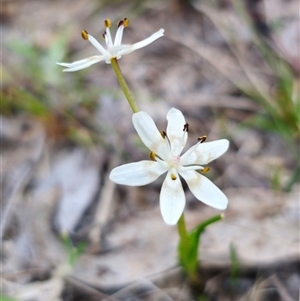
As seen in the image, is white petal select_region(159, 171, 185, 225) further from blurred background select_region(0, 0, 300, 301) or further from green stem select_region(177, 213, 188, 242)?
blurred background select_region(0, 0, 300, 301)

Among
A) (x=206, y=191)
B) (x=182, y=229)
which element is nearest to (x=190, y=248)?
(x=182, y=229)

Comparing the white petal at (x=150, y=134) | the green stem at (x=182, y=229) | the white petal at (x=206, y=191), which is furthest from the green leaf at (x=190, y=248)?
the white petal at (x=150, y=134)

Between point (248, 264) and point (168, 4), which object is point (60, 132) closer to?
point (248, 264)

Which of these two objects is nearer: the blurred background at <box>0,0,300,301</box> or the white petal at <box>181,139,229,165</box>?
the white petal at <box>181,139,229,165</box>

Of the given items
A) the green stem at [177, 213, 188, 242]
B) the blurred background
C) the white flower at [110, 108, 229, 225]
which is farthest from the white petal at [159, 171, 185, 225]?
the blurred background

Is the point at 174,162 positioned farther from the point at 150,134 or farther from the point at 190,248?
the point at 190,248

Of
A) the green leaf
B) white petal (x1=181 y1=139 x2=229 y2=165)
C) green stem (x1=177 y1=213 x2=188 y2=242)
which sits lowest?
the green leaf

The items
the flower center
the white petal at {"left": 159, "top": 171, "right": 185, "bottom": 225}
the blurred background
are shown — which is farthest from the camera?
the blurred background

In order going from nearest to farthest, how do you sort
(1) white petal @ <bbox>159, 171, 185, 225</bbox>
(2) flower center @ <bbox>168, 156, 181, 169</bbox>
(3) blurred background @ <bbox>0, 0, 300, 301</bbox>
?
(1) white petal @ <bbox>159, 171, 185, 225</bbox> < (2) flower center @ <bbox>168, 156, 181, 169</bbox> < (3) blurred background @ <bbox>0, 0, 300, 301</bbox>
